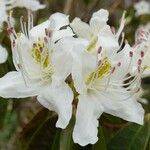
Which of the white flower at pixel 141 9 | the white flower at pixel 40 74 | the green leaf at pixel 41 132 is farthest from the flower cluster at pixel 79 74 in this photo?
the white flower at pixel 141 9

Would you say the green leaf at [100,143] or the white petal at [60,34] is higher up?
the white petal at [60,34]

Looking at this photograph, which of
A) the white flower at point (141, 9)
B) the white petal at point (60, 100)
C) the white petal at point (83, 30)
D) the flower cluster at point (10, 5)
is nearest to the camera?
the white petal at point (60, 100)

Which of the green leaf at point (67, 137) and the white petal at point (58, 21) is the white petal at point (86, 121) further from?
the white petal at point (58, 21)

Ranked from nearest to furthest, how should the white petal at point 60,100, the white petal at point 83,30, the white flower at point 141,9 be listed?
1. the white petal at point 60,100
2. the white petal at point 83,30
3. the white flower at point 141,9

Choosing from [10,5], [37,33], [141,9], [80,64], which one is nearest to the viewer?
[80,64]

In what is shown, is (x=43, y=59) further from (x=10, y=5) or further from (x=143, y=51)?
(x=10, y=5)

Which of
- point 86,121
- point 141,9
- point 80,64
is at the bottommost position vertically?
point 141,9

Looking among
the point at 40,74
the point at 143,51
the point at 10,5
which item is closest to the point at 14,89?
the point at 40,74

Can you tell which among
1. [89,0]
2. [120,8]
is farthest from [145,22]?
[89,0]
